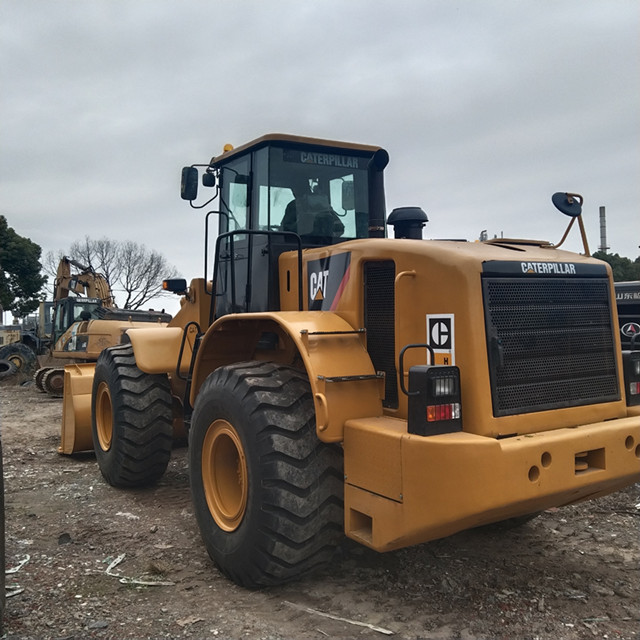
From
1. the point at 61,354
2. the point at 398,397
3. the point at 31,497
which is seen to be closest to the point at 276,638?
the point at 398,397

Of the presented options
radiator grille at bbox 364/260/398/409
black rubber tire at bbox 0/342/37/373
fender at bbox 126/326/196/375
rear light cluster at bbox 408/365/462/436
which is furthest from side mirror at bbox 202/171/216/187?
black rubber tire at bbox 0/342/37/373

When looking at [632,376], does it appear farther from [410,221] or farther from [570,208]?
[410,221]

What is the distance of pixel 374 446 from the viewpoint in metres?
3.40

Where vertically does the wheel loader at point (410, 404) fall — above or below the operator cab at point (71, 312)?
below

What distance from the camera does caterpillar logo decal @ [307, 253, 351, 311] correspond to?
13.8ft

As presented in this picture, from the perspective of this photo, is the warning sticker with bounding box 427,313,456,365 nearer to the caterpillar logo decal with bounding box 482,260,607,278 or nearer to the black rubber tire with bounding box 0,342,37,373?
the caterpillar logo decal with bounding box 482,260,607,278

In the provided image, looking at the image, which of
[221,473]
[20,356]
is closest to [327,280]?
[221,473]

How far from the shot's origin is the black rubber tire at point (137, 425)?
591 cm

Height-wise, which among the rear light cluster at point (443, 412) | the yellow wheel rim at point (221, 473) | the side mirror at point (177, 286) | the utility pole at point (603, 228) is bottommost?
the yellow wheel rim at point (221, 473)

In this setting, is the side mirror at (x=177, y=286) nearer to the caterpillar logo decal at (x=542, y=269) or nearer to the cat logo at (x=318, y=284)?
the cat logo at (x=318, y=284)

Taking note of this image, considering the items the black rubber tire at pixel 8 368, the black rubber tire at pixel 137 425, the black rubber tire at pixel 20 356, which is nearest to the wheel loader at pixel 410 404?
the black rubber tire at pixel 137 425

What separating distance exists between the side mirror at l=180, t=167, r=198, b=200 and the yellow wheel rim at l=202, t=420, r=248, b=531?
7.22 feet

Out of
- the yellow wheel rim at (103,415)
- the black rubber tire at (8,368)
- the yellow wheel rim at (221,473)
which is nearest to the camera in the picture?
the yellow wheel rim at (221,473)

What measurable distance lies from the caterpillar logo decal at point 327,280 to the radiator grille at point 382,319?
20 centimetres
